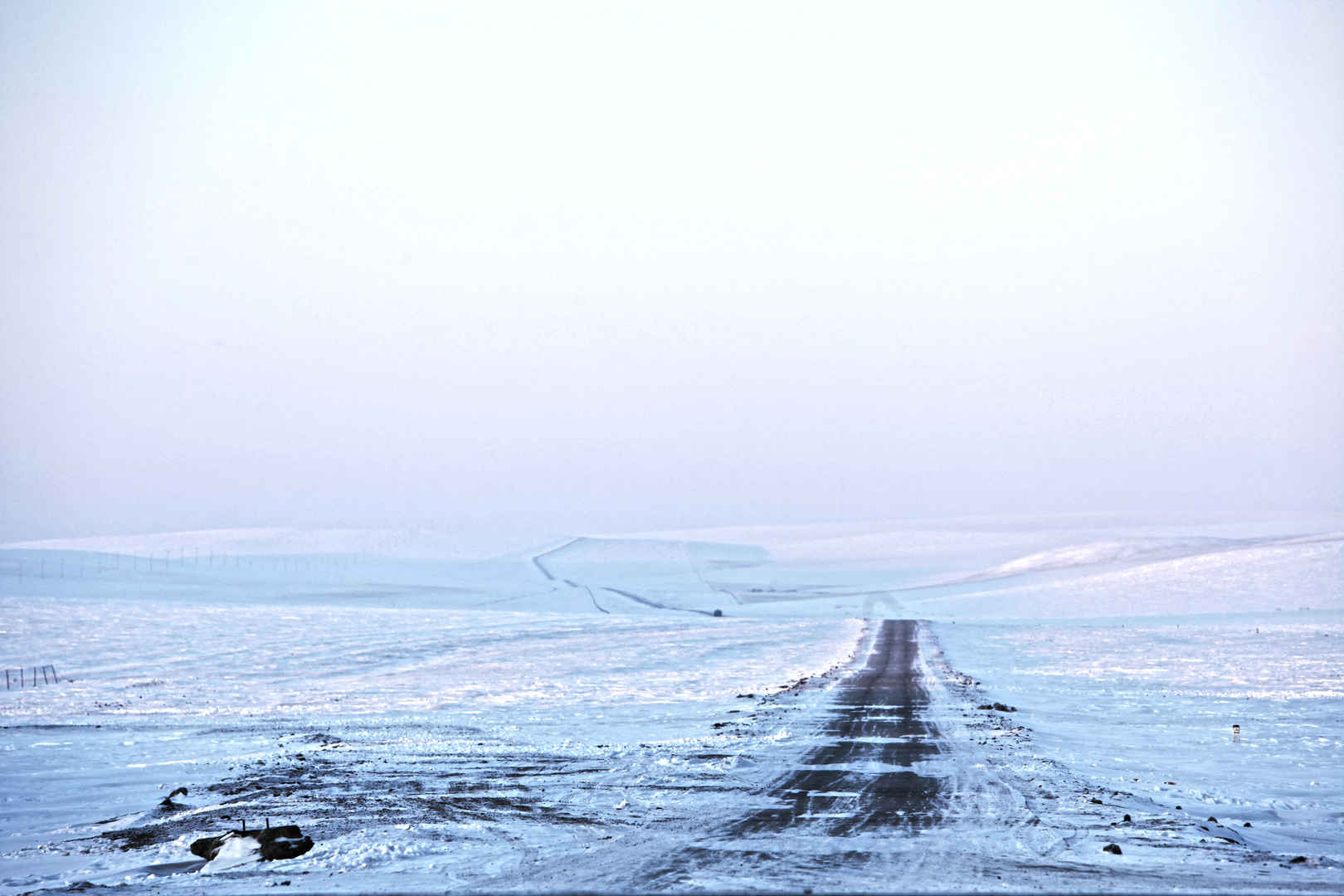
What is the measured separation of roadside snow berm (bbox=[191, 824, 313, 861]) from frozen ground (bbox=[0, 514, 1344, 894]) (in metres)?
0.22

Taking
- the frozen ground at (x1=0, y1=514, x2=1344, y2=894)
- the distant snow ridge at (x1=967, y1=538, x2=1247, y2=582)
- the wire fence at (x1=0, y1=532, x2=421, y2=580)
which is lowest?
the distant snow ridge at (x1=967, y1=538, x2=1247, y2=582)

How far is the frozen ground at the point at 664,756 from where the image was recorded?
969cm

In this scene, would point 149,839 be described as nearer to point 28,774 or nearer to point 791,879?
point 28,774

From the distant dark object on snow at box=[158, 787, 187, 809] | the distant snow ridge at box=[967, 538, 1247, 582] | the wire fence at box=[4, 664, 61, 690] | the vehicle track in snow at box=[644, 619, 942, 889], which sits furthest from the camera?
the distant snow ridge at box=[967, 538, 1247, 582]

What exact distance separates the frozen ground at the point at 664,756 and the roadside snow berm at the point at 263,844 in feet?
0.72

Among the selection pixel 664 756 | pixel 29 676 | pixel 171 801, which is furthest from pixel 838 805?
pixel 29 676

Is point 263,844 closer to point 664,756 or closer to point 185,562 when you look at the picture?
point 664,756

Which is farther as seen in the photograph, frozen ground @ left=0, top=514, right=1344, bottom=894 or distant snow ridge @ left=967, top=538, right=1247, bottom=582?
distant snow ridge @ left=967, top=538, right=1247, bottom=582

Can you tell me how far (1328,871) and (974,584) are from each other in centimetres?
8471

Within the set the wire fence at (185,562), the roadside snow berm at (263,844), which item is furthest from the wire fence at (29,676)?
the wire fence at (185,562)

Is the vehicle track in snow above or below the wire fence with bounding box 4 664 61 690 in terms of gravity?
below

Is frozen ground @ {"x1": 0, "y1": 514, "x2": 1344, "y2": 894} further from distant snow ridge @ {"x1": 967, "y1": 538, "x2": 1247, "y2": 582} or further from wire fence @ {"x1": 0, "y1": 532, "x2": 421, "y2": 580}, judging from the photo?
distant snow ridge @ {"x1": 967, "y1": 538, "x2": 1247, "y2": 582}

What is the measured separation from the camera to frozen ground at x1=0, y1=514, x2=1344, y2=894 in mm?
9688

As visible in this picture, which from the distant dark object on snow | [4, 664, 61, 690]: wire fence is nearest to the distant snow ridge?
[4, 664, 61, 690]: wire fence
